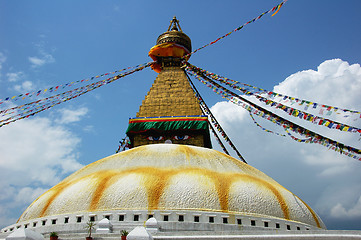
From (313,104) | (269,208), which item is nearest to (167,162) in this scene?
(269,208)

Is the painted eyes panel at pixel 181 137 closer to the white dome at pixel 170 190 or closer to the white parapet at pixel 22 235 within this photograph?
the white dome at pixel 170 190

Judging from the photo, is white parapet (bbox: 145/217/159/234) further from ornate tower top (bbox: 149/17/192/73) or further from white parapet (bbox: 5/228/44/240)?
ornate tower top (bbox: 149/17/192/73)

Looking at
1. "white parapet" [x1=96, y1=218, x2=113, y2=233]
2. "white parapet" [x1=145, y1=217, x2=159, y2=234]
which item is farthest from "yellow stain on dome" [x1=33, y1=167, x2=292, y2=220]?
"white parapet" [x1=96, y1=218, x2=113, y2=233]

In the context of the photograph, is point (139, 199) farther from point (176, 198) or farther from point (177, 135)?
point (177, 135)

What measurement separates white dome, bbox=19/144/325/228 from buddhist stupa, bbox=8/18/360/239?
1.2 inches

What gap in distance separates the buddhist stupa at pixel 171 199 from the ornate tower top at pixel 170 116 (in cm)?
327

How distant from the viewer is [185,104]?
1748 centimetres

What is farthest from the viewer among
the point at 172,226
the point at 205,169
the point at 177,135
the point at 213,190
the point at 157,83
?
the point at 157,83

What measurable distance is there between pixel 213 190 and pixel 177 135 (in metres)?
6.57

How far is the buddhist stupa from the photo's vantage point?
9.76 metres

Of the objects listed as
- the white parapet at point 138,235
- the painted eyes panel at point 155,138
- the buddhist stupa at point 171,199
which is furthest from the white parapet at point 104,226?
the painted eyes panel at point 155,138

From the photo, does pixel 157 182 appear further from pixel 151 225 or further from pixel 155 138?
pixel 155 138

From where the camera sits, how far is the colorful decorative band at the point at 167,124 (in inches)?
647

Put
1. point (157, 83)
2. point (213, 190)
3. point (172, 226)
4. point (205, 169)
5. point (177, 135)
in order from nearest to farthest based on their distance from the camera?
point (172, 226), point (213, 190), point (205, 169), point (177, 135), point (157, 83)
